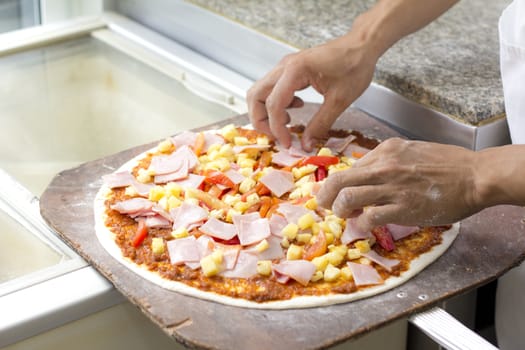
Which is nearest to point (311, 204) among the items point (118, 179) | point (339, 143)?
point (339, 143)

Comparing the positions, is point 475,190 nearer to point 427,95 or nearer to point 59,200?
point 427,95

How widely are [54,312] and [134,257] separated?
0.49ft

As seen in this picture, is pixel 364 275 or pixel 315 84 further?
pixel 315 84

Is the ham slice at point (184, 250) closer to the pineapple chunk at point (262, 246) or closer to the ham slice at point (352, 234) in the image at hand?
the pineapple chunk at point (262, 246)

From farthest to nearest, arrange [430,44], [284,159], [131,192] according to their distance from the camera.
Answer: [430,44], [284,159], [131,192]

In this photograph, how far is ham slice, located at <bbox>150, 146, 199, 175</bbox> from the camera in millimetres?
1517

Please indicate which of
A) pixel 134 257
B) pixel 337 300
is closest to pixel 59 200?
pixel 134 257

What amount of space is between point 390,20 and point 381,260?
563 mm

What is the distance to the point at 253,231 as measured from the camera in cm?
133

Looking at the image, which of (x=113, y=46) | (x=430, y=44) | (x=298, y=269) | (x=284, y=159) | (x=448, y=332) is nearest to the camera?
(x=448, y=332)

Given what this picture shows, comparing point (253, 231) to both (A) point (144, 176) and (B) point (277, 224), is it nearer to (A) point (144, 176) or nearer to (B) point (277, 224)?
(B) point (277, 224)

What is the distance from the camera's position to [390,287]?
1239mm

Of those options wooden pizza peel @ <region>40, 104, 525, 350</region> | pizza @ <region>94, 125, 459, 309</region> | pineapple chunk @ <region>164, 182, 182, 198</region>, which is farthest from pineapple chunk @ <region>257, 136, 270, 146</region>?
wooden pizza peel @ <region>40, 104, 525, 350</region>

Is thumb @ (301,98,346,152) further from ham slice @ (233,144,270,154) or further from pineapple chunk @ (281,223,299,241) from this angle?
pineapple chunk @ (281,223,299,241)
